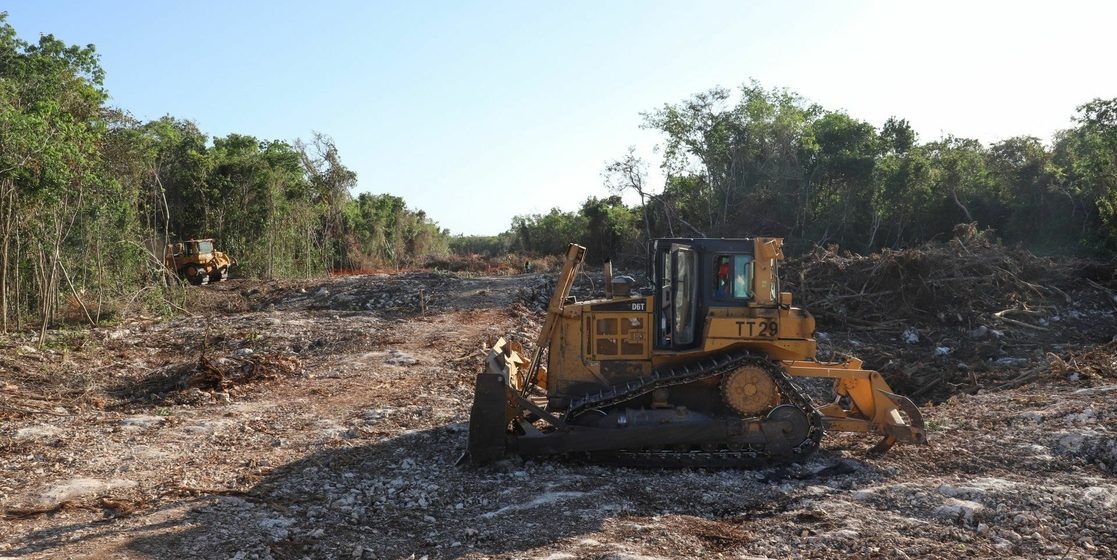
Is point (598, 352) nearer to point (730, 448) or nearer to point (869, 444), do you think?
point (730, 448)

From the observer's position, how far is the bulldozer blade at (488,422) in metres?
7.05

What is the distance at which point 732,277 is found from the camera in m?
7.40

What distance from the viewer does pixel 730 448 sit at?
721 centimetres

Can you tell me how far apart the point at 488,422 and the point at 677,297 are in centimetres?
198

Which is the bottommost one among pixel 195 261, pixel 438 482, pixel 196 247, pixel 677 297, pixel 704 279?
pixel 438 482

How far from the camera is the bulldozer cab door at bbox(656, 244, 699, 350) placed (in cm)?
734

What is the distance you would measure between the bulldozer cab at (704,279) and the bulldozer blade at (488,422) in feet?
5.41

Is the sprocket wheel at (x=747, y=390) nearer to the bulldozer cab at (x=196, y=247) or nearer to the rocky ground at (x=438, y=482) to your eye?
the rocky ground at (x=438, y=482)

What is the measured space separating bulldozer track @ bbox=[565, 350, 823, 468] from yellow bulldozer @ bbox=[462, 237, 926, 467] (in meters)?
0.01

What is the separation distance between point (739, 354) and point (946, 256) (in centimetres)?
1130

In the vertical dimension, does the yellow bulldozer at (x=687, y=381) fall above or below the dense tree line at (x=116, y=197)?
below

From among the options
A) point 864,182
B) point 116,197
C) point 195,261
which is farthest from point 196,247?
point 864,182

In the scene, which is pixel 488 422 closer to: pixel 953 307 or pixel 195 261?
pixel 953 307

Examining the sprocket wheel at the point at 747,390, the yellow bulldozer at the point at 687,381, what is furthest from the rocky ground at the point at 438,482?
the sprocket wheel at the point at 747,390
